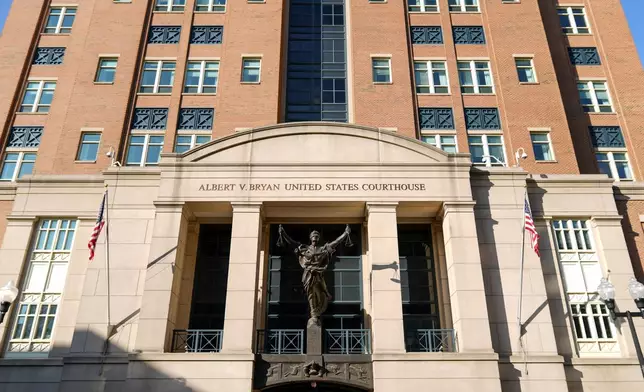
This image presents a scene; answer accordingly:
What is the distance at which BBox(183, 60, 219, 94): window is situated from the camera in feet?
89.4

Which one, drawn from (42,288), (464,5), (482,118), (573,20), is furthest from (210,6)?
(573,20)

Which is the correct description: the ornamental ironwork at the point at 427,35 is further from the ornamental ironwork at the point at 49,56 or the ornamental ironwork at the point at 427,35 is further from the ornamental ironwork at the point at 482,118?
the ornamental ironwork at the point at 49,56

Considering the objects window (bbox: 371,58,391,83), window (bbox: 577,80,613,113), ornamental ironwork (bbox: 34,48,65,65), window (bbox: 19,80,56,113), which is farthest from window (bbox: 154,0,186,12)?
window (bbox: 577,80,613,113)

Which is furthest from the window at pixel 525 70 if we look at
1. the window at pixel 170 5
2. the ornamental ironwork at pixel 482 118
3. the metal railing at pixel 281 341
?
the window at pixel 170 5

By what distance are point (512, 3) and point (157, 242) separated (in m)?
24.2

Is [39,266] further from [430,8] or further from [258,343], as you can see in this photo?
[430,8]

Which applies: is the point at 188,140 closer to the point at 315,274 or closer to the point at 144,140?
the point at 144,140

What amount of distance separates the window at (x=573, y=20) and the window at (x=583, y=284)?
14305 millimetres

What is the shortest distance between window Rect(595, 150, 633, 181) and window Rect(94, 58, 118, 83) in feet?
86.2

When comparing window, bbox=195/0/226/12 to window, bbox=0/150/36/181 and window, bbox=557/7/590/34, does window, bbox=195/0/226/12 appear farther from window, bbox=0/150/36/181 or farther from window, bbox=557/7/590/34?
window, bbox=557/7/590/34

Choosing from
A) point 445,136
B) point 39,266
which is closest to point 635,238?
point 445,136

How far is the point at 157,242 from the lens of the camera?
754 inches

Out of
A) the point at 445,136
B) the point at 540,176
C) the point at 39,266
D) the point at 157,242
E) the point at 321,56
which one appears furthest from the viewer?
the point at 321,56

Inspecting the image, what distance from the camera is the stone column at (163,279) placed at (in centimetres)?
1761
